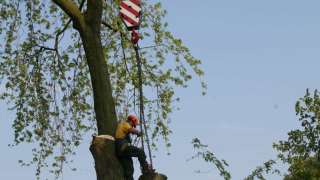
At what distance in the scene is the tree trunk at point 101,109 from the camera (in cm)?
1095

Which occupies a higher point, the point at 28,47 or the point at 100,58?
the point at 28,47

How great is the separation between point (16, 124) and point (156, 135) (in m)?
3.58

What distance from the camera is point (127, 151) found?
36.2 feet

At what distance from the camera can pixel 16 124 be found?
16.8 meters

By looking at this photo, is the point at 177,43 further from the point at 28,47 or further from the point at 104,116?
the point at 104,116

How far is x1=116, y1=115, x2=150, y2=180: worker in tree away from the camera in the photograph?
435 inches

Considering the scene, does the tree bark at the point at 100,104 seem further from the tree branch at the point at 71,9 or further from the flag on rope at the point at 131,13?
the flag on rope at the point at 131,13

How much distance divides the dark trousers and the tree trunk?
0.39 ft

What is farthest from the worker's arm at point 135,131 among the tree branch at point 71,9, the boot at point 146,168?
the tree branch at point 71,9

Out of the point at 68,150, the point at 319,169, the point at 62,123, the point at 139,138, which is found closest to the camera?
the point at 139,138

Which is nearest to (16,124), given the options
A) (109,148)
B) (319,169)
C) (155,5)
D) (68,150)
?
(68,150)

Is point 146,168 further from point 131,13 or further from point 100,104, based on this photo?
point 131,13

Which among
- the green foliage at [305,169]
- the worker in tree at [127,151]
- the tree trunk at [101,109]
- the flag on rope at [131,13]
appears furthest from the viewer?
the green foliage at [305,169]

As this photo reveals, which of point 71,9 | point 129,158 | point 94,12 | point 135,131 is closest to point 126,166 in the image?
point 129,158
